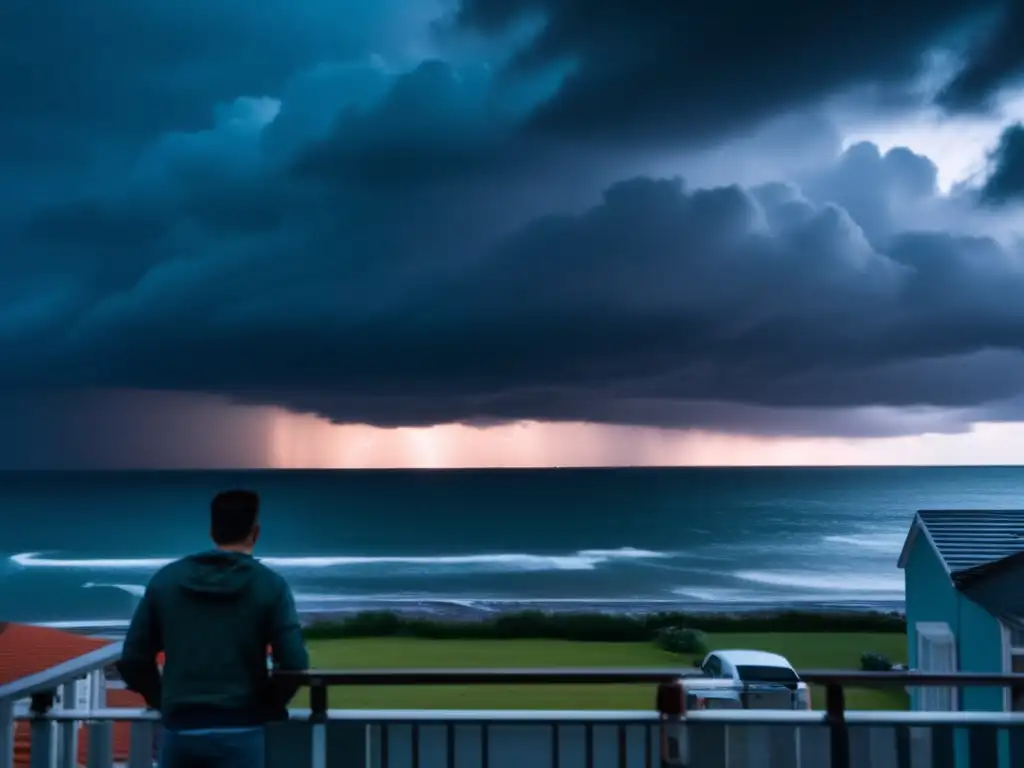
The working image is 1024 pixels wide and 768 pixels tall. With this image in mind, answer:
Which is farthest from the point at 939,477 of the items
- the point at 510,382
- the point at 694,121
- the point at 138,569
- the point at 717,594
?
the point at 694,121

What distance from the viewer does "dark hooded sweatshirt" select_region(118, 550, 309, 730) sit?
8.14 ft

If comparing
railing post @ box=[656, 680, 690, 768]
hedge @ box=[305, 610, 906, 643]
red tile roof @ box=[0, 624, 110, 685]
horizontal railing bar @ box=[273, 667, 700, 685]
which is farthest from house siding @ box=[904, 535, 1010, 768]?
hedge @ box=[305, 610, 906, 643]

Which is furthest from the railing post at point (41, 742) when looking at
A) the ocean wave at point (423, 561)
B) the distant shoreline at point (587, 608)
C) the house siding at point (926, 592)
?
the ocean wave at point (423, 561)

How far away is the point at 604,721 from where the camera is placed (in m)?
3.18

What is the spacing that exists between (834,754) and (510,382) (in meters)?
90.0

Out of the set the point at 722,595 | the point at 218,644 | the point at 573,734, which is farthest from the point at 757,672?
the point at 722,595

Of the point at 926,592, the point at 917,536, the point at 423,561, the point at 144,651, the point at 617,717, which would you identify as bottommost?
the point at 423,561

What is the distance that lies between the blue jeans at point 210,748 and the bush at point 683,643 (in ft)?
84.2

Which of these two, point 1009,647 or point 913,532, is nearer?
point 1009,647

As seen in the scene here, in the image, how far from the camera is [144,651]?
255 cm

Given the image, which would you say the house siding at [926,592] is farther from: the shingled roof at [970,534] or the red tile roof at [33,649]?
the red tile roof at [33,649]

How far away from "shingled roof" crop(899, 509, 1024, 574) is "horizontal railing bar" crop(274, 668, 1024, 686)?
8.81 metres

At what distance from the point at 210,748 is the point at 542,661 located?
2493 cm

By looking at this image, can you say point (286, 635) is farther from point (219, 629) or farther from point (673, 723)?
point (673, 723)
